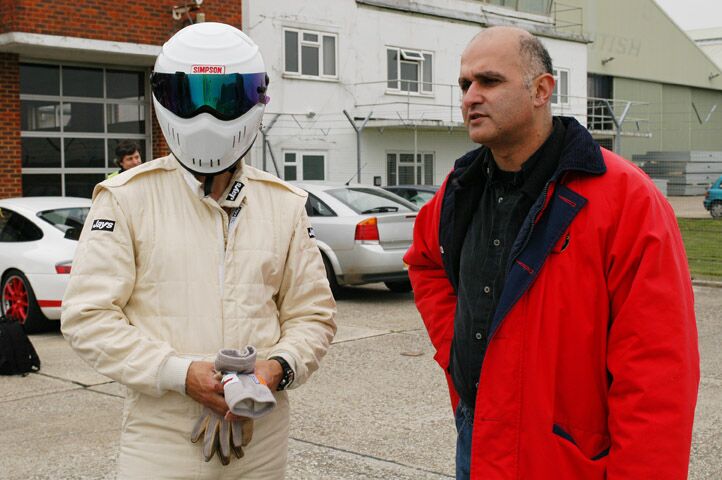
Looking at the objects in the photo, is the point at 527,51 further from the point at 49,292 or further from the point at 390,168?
the point at 390,168

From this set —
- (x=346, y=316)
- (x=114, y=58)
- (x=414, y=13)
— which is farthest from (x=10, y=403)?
(x=414, y=13)

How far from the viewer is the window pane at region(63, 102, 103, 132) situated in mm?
19047

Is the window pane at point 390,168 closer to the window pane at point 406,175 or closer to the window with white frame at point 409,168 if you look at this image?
the window with white frame at point 409,168

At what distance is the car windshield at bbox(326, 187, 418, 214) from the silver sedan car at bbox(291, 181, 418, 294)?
0.02 m

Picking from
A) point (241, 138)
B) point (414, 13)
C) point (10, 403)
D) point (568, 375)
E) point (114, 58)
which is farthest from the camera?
point (414, 13)

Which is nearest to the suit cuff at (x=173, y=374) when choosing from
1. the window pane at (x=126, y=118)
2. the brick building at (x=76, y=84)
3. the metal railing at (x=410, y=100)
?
the brick building at (x=76, y=84)

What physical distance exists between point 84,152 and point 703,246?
12848 mm

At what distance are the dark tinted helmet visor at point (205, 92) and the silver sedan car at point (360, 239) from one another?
9362 millimetres

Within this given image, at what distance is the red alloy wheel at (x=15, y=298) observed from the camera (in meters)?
10.2

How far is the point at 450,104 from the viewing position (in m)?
28.4

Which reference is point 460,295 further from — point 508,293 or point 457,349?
point 508,293

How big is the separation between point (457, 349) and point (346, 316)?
8435 mm

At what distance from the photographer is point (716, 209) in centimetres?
2917

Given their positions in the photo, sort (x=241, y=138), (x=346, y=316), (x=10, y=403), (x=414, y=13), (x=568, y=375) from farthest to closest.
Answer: (x=414, y=13), (x=346, y=316), (x=10, y=403), (x=241, y=138), (x=568, y=375)
